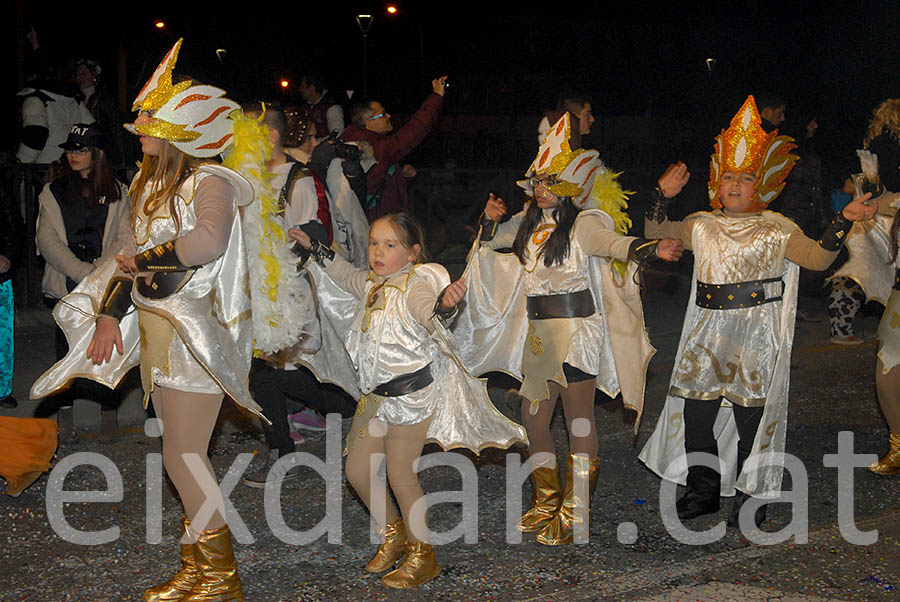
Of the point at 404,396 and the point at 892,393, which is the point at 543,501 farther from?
the point at 892,393

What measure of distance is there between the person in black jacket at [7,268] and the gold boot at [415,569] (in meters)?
3.31

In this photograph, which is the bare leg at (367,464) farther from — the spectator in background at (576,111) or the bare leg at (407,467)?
the spectator in background at (576,111)

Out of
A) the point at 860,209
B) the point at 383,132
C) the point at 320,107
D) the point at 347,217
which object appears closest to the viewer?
the point at 860,209

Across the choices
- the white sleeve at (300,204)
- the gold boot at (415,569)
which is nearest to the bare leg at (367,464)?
the gold boot at (415,569)

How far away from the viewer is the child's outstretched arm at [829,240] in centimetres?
447

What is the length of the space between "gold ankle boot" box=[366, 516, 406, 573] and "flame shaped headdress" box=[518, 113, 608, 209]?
1.69 metres

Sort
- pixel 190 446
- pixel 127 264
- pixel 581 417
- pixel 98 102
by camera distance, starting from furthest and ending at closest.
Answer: pixel 98 102 < pixel 581 417 < pixel 190 446 < pixel 127 264

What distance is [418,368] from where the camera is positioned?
4133mm

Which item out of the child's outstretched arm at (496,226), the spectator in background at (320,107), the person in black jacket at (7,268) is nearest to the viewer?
the child's outstretched arm at (496,226)

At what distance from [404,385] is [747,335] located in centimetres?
181

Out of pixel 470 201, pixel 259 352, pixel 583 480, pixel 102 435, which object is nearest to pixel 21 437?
pixel 102 435

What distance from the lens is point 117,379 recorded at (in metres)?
4.19

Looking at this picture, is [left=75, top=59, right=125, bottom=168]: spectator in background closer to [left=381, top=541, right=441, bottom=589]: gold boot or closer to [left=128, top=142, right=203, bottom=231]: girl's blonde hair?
[left=128, top=142, right=203, bottom=231]: girl's blonde hair

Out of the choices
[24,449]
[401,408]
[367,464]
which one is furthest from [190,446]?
[24,449]
